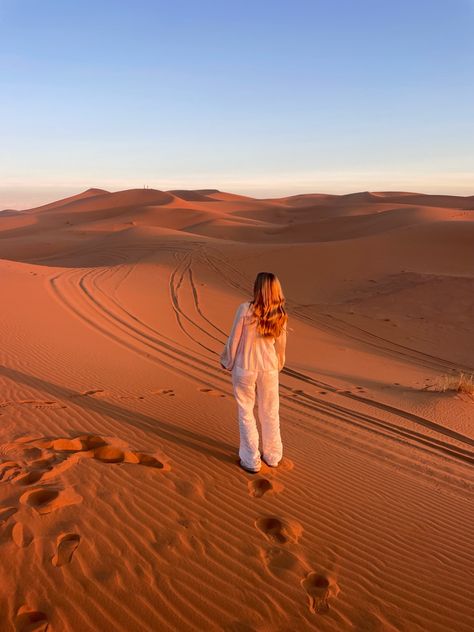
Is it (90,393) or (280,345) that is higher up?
(280,345)

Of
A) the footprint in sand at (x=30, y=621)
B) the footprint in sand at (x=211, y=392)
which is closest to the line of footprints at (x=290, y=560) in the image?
the footprint in sand at (x=30, y=621)

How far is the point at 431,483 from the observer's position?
5.17 metres

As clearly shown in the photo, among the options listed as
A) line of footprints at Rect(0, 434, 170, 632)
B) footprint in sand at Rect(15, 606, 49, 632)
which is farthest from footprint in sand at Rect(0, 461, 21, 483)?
footprint in sand at Rect(15, 606, 49, 632)

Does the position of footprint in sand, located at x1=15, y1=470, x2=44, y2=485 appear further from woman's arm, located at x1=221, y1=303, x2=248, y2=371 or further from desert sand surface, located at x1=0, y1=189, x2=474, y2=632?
woman's arm, located at x1=221, y1=303, x2=248, y2=371

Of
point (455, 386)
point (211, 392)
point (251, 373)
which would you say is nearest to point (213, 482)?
point (251, 373)

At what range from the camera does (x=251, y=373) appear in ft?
14.9

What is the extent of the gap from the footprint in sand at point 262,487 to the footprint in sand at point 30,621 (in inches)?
79.3

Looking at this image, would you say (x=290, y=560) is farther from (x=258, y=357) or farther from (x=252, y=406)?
A: (x=258, y=357)

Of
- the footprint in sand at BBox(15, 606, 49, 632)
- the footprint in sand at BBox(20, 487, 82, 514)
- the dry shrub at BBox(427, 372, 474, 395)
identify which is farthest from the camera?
the dry shrub at BBox(427, 372, 474, 395)

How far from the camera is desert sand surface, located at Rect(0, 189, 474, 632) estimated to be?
9.82 feet

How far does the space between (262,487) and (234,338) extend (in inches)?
53.9

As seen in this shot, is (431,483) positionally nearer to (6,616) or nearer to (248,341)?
(248,341)

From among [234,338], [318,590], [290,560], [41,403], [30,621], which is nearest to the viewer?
[30,621]

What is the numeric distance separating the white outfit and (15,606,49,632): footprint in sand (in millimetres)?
2324
